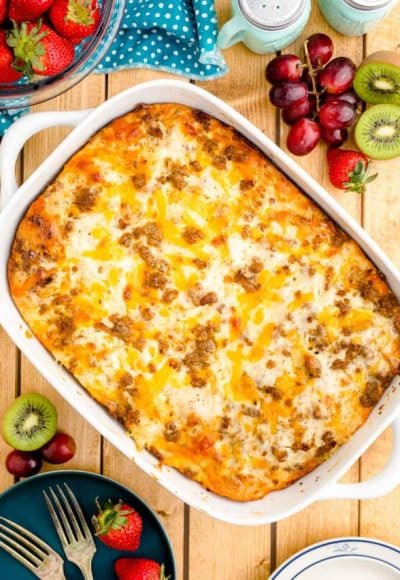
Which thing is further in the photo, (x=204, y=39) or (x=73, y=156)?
(x=204, y=39)

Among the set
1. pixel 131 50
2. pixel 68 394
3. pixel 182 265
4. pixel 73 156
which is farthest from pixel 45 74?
pixel 68 394

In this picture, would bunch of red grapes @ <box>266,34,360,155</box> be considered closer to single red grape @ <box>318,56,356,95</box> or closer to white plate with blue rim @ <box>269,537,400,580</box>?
single red grape @ <box>318,56,356,95</box>

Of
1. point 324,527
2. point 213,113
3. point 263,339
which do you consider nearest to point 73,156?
point 213,113

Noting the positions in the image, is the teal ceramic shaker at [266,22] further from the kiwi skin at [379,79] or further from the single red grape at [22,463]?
the single red grape at [22,463]

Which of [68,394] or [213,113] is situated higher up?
[213,113]

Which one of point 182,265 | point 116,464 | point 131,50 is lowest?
point 116,464

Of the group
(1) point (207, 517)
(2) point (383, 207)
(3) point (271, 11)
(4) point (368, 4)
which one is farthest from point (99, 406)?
(4) point (368, 4)

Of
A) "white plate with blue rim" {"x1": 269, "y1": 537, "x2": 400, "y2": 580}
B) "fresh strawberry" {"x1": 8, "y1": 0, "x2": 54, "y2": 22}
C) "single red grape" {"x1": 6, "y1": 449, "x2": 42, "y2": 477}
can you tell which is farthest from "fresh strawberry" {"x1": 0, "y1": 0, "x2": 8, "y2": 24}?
"white plate with blue rim" {"x1": 269, "y1": 537, "x2": 400, "y2": 580}

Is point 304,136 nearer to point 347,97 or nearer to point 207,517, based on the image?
point 347,97

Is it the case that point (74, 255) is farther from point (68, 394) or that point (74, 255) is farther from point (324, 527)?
point (324, 527)
